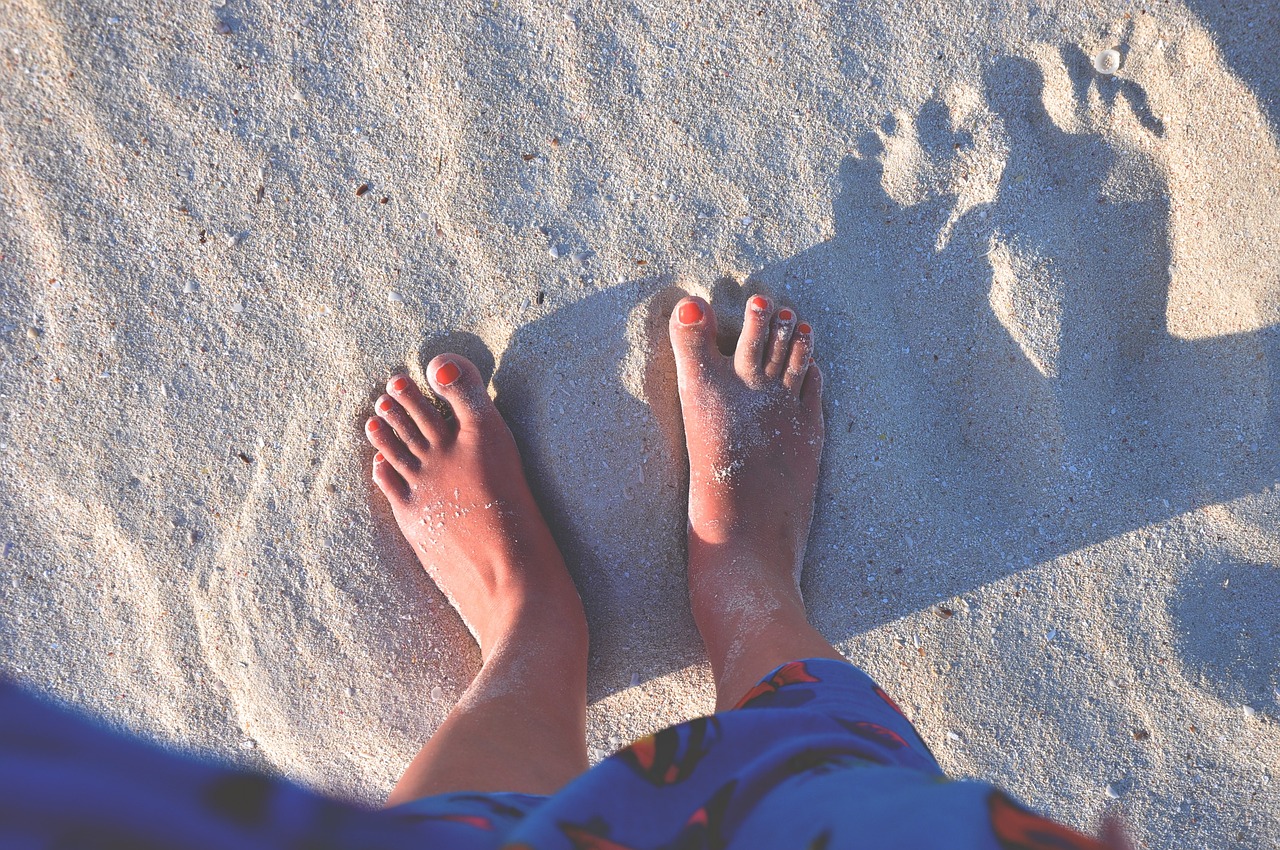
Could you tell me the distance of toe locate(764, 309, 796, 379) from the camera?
61.3 inches

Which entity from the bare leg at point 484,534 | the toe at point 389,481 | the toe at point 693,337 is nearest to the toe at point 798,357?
the toe at point 693,337

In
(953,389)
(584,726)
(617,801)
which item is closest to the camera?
(617,801)

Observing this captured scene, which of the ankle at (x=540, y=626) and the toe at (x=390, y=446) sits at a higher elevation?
the toe at (x=390, y=446)

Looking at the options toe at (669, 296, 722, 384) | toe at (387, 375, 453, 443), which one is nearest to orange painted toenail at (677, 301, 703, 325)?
toe at (669, 296, 722, 384)

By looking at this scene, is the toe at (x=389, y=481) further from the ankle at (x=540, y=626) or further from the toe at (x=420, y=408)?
the ankle at (x=540, y=626)

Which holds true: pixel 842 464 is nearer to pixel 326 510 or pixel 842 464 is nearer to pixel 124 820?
pixel 326 510

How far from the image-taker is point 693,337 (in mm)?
1555

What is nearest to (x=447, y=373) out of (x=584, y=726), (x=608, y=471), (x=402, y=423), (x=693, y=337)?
(x=402, y=423)

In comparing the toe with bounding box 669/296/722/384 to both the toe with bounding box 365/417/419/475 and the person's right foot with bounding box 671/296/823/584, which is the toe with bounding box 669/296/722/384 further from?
the toe with bounding box 365/417/419/475

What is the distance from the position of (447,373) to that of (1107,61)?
57.2 inches

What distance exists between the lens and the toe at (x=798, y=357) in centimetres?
157

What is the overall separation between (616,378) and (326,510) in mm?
676

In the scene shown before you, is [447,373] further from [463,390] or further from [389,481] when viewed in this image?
[389,481]

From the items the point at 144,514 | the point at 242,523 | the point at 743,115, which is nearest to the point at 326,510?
the point at 242,523
